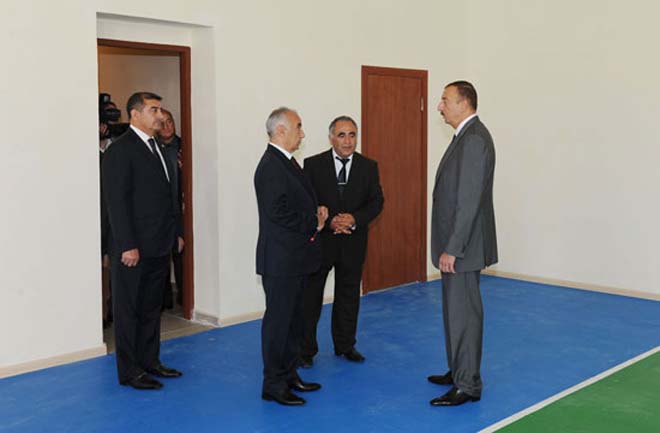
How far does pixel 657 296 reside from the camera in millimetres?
7293

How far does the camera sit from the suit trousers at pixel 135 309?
4.75 m

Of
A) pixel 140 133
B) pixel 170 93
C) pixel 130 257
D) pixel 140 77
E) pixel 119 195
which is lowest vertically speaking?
pixel 130 257

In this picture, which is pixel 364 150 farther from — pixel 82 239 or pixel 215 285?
pixel 82 239

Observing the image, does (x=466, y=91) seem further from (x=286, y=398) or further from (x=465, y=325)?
(x=286, y=398)

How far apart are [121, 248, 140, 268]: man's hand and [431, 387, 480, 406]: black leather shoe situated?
2082 mm

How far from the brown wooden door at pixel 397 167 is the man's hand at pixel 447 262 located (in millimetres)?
3265

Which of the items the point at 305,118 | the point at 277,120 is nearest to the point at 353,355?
the point at 277,120

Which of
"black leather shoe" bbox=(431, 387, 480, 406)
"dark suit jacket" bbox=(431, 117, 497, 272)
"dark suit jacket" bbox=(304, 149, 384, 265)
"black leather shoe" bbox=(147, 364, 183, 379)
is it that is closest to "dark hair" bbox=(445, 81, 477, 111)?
"dark suit jacket" bbox=(431, 117, 497, 272)

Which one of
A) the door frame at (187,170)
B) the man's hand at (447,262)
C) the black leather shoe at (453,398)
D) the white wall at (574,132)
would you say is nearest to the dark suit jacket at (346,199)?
the man's hand at (447,262)

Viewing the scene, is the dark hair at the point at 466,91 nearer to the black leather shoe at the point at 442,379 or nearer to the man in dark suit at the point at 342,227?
the man in dark suit at the point at 342,227

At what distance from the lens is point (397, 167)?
26.1 ft

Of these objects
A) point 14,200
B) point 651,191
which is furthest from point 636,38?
point 14,200

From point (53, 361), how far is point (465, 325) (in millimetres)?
2988

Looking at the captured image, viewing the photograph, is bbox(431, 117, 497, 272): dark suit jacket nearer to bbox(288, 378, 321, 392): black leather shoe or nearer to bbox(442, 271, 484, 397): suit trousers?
bbox(442, 271, 484, 397): suit trousers
